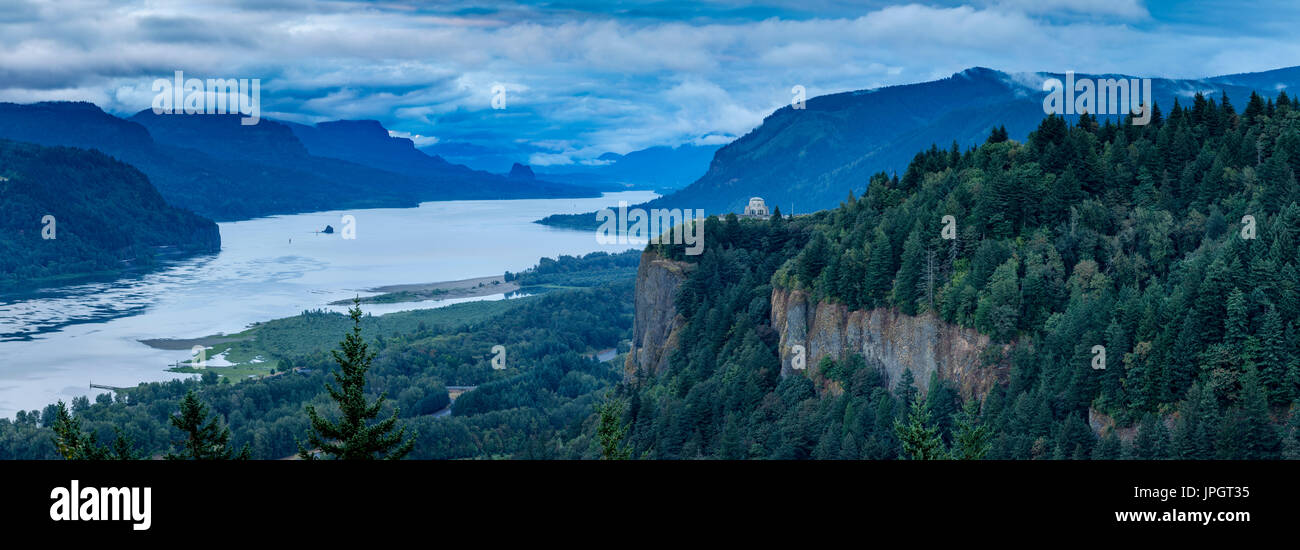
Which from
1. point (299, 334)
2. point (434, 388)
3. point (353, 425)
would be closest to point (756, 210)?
point (434, 388)

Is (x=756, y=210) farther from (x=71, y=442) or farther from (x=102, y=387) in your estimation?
(x=71, y=442)

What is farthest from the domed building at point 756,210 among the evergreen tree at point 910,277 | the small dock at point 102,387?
the small dock at point 102,387

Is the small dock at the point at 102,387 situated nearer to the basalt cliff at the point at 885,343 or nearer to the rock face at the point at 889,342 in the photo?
the basalt cliff at the point at 885,343

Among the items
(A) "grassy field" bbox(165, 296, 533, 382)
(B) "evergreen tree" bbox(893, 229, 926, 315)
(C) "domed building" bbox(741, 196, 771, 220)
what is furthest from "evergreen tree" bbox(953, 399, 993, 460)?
(A) "grassy field" bbox(165, 296, 533, 382)

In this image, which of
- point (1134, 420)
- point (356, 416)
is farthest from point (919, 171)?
point (356, 416)

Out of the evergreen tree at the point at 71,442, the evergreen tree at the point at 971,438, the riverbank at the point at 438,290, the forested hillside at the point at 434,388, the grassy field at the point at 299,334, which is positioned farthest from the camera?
the riverbank at the point at 438,290

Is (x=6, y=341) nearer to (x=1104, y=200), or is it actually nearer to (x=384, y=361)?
(x=384, y=361)
